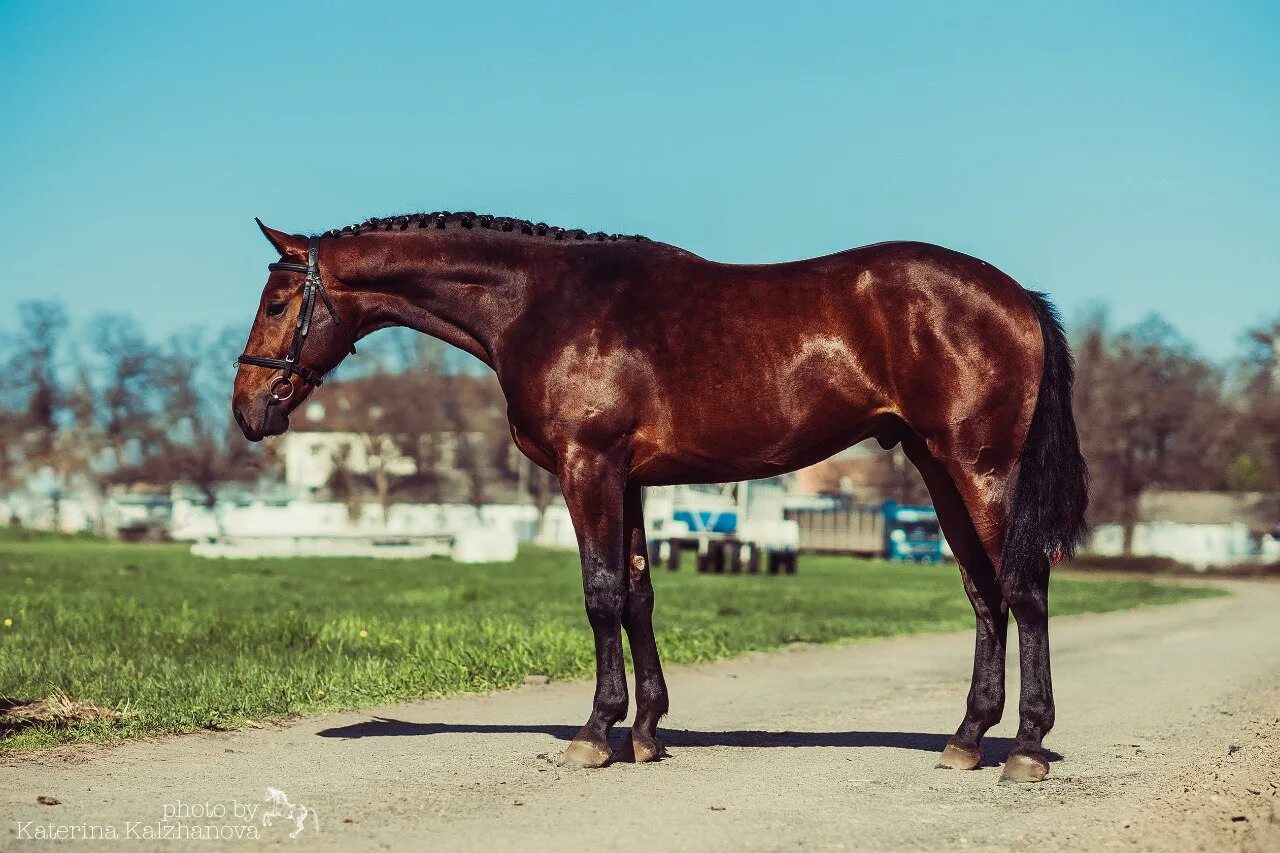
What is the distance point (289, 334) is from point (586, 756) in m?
2.75

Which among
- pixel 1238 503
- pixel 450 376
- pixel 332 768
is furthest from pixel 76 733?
pixel 450 376

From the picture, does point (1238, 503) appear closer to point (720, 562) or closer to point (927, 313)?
point (720, 562)

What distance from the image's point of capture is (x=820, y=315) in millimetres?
7723

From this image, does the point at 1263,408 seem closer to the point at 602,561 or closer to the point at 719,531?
the point at 719,531

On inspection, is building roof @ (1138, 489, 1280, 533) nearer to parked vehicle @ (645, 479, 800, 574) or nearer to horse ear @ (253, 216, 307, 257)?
parked vehicle @ (645, 479, 800, 574)

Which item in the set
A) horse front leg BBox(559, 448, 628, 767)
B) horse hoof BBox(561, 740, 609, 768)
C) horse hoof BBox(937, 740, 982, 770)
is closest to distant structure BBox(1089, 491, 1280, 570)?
horse hoof BBox(937, 740, 982, 770)

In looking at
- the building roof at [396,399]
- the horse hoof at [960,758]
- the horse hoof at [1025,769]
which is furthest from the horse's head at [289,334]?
the building roof at [396,399]

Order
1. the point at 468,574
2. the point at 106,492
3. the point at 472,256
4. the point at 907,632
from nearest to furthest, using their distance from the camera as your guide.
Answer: the point at 472,256, the point at 907,632, the point at 468,574, the point at 106,492

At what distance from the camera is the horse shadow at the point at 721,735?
8.62 m

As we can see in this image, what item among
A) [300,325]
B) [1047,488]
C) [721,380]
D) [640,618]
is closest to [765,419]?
[721,380]

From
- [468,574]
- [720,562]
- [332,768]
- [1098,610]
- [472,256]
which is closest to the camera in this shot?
[332,768]

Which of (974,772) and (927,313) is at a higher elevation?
(927,313)

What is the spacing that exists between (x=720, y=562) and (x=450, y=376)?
5797 centimetres

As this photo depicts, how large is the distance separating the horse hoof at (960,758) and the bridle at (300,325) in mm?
3784
